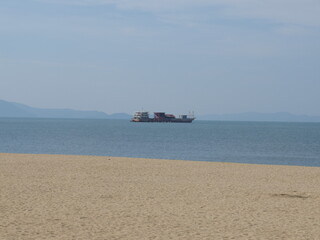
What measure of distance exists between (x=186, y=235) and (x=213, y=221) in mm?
1621

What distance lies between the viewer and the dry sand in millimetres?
9984

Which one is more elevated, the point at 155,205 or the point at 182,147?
the point at 155,205

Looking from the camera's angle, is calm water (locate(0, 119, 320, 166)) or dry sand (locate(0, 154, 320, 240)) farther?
calm water (locate(0, 119, 320, 166))

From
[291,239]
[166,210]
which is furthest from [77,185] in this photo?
[291,239]

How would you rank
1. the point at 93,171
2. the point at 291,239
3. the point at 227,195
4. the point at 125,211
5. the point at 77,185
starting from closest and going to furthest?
the point at 291,239, the point at 125,211, the point at 227,195, the point at 77,185, the point at 93,171

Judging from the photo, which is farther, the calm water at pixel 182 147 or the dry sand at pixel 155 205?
the calm water at pixel 182 147

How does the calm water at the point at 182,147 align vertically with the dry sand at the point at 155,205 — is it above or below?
below

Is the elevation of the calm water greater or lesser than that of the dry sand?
lesser

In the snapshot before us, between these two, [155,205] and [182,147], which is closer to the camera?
[155,205]

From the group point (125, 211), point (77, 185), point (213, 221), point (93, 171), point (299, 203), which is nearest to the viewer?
point (213, 221)

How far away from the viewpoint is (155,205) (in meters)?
13.1

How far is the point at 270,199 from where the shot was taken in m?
14.5

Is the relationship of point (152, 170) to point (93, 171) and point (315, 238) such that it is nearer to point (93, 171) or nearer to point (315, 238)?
point (93, 171)

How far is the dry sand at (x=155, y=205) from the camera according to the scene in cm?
998
